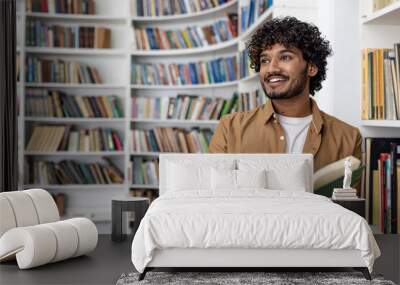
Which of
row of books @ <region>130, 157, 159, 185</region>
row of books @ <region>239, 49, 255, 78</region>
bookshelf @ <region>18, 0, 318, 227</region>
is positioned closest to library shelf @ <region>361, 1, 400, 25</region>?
row of books @ <region>239, 49, 255, 78</region>

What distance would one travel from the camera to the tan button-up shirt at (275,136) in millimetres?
3910

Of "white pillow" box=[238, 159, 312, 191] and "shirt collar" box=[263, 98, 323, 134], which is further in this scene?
"shirt collar" box=[263, 98, 323, 134]

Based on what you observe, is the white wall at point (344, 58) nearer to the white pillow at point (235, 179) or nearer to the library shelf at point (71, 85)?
the white pillow at point (235, 179)

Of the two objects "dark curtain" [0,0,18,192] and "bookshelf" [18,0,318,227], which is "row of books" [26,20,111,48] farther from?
"dark curtain" [0,0,18,192]

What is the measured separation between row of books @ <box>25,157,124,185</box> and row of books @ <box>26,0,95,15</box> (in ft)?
4.89

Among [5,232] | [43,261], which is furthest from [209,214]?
[5,232]

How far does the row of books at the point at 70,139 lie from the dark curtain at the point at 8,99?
1.33 metres

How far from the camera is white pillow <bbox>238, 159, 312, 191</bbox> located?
11.9ft

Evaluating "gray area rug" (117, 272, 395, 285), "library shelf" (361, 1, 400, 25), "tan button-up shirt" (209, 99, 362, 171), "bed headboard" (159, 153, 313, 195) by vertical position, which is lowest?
"gray area rug" (117, 272, 395, 285)

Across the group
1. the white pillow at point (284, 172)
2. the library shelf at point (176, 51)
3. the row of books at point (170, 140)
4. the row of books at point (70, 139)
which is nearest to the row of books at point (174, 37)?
the library shelf at point (176, 51)

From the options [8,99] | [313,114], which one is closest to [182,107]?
[8,99]

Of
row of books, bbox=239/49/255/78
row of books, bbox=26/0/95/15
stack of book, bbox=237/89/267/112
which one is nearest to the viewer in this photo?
stack of book, bbox=237/89/267/112

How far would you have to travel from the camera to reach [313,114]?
3924 mm

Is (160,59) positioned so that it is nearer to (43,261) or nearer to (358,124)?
(358,124)
